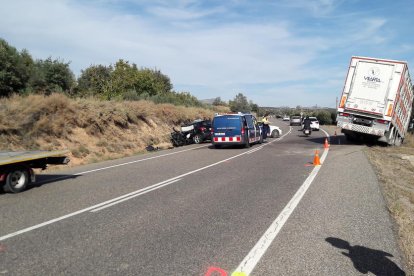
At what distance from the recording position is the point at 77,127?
20.9m

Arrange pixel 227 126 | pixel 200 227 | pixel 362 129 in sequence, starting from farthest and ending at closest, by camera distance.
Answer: pixel 227 126 < pixel 362 129 < pixel 200 227

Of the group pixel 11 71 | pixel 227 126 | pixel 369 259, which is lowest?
pixel 227 126

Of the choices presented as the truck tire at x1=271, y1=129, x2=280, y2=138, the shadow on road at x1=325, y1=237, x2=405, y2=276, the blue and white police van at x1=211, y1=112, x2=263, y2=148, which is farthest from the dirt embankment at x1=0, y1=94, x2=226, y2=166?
the shadow on road at x1=325, y1=237, x2=405, y2=276

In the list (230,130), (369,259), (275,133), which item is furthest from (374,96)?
(369,259)

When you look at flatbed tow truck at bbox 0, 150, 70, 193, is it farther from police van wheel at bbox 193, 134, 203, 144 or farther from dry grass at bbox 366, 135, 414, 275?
police van wheel at bbox 193, 134, 203, 144

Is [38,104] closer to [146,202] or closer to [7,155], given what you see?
[7,155]

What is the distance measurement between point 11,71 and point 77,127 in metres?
10.3

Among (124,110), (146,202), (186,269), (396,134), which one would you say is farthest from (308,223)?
(124,110)

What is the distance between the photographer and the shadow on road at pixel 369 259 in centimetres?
434

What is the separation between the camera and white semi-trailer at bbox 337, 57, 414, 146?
1880 centimetres

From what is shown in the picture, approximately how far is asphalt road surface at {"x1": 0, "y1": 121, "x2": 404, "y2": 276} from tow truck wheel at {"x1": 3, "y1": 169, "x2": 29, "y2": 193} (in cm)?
24

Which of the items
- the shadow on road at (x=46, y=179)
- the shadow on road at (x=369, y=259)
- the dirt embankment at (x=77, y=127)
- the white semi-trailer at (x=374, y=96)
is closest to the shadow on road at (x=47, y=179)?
the shadow on road at (x=46, y=179)

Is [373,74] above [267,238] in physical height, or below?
above

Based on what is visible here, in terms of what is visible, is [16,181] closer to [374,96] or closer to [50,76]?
[374,96]
